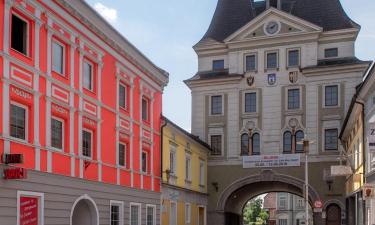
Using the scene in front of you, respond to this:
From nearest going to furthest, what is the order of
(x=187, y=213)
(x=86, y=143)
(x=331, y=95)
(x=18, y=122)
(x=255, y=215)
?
(x=18, y=122)
(x=86, y=143)
(x=187, y=213)
(x=331, y=95)
(x=255, y=215)

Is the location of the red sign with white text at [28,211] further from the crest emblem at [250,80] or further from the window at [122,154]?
the crest emblem at [250,80]

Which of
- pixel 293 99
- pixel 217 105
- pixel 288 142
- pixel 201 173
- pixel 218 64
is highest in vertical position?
pixel 218 64

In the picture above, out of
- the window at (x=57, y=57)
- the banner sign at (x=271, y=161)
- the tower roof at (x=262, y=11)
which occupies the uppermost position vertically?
the tower roof at (x=262, y=11)

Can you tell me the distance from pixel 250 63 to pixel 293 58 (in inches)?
118

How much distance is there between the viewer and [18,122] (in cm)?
1631

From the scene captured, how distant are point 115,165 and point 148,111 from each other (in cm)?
545

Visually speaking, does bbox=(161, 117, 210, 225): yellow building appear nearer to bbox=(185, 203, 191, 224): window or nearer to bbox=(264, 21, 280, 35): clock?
bbox=(185, 203, 191, 224): window

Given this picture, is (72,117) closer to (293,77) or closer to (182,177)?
(182,177)

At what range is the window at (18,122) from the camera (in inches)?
629

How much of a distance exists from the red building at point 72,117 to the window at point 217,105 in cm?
1350

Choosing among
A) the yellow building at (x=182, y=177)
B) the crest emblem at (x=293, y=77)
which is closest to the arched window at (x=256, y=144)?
the yellow building at (x=182, y=177)

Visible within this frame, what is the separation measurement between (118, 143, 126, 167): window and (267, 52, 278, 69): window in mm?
18161

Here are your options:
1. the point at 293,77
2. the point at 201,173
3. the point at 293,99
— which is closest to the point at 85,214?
the point at 201,173

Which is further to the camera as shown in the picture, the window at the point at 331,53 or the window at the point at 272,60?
the window at the point at 272,60
